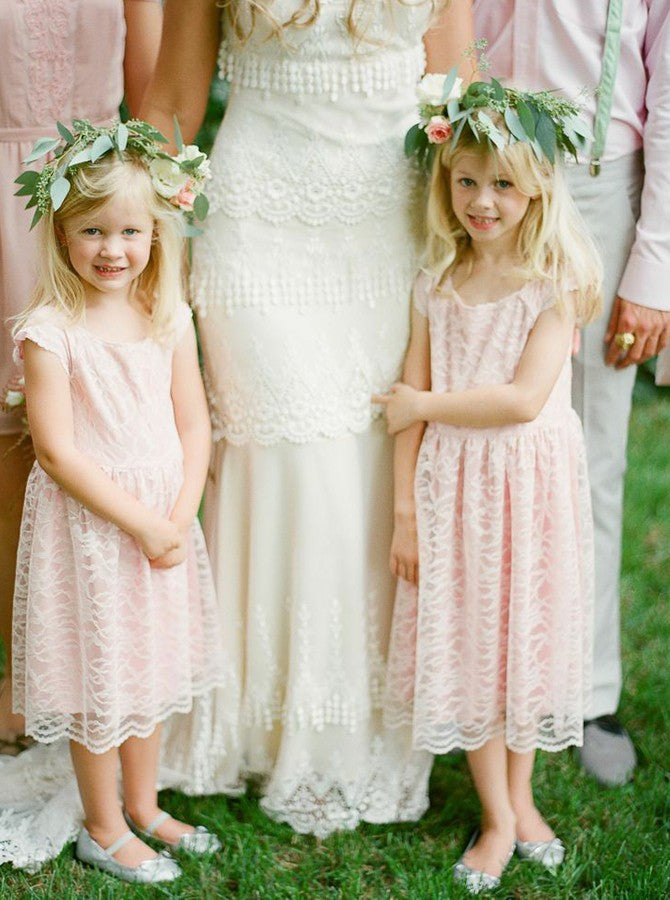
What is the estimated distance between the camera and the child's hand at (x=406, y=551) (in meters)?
3.01

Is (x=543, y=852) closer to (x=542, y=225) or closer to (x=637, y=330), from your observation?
(x=637, y=330)

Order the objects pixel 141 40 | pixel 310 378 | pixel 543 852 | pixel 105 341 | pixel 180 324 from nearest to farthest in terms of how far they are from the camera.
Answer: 1. pixel 105 341
2. pixel 180 324
3. pixel 310 378
4. pixel 543 852
5. pixel 141 40

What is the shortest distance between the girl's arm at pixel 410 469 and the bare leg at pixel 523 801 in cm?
54

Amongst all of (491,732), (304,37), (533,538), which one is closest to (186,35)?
(304,37)

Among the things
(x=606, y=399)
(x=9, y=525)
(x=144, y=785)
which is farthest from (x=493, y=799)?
(x=9, y=525)

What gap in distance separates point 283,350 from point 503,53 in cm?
95

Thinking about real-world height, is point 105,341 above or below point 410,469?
above

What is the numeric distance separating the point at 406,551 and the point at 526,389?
19.9 inches

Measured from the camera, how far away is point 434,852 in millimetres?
3105

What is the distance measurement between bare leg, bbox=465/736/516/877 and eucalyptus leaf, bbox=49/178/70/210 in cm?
163

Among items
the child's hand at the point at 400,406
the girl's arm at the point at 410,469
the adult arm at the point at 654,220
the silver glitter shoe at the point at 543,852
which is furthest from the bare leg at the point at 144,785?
the adult arm at the point at 654,220

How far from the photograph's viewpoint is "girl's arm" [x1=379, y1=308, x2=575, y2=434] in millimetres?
2827

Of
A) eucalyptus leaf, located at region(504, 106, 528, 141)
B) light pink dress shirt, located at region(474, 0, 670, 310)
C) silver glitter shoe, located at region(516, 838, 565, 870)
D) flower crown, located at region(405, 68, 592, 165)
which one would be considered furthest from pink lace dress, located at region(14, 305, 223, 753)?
light pink dress shirt, located at region(474, 0, 670, 310)

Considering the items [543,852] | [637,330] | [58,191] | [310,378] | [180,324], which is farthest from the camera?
[637,330]
